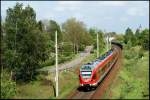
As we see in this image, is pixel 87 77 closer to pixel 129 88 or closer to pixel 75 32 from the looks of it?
pixel 129 88

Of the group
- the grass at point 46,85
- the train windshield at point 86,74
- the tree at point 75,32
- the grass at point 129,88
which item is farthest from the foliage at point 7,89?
the tree at point 75,32

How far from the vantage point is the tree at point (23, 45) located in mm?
61625

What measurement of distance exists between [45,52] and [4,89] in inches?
552

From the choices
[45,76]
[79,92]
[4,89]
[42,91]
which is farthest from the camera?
[45,76]

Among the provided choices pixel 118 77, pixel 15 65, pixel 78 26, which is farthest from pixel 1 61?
pixel 78 26

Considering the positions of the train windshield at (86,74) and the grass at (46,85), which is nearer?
the train windshield at (86,74)

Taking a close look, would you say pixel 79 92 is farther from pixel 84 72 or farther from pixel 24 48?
pixel 24 48

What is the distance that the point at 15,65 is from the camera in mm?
62344

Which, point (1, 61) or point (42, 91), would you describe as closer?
point (42, 91)

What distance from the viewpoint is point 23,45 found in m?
61.8

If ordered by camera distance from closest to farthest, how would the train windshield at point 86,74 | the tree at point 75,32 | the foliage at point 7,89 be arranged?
the train windshield at point 86,74 → the foliage at point 7,89 → the tree at point 75,32

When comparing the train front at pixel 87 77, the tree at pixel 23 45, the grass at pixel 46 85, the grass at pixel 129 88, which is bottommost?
the grass at pixel 46 85

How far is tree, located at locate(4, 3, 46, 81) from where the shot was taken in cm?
6162

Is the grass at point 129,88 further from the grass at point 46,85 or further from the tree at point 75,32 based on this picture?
the tree at point 75,32
